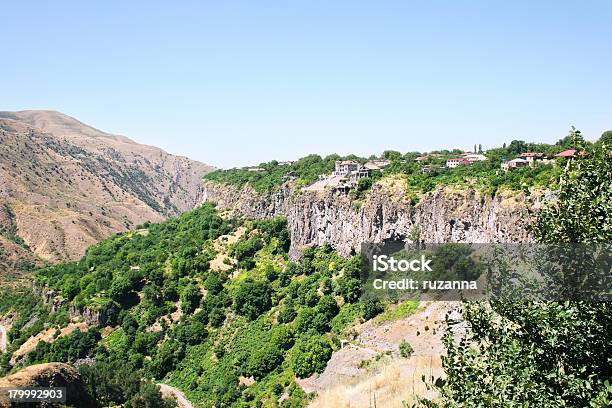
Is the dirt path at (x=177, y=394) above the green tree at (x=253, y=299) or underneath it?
underneath

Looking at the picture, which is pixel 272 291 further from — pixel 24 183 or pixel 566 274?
pixel 24 183

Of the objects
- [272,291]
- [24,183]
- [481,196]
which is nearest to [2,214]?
[24,183]

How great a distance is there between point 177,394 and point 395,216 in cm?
3140

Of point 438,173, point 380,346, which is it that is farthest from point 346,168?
point 380,346

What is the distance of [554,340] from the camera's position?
8602 mm

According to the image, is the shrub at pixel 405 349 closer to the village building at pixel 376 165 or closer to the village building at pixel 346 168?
the village building at pixel 376 165

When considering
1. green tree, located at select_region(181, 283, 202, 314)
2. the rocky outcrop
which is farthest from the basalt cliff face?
the rocky outcrop

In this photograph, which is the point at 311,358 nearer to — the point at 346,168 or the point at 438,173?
the point at 438,173

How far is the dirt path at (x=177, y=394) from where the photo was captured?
167ft

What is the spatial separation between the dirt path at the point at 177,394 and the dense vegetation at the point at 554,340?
4731cm

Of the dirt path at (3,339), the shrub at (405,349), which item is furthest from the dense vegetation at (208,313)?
the shrub at (405,349)

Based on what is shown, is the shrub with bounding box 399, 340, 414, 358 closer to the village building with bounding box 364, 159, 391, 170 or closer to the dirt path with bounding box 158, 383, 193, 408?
the dirt path with bounding box 158, 383, 193, 408

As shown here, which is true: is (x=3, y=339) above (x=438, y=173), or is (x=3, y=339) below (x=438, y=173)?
below

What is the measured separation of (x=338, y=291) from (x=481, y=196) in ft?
65.0
